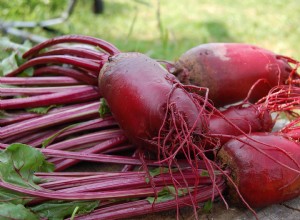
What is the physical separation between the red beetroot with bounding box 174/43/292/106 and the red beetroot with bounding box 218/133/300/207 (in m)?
0.50

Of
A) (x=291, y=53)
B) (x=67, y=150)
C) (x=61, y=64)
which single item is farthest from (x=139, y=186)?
(x=291, y=53)

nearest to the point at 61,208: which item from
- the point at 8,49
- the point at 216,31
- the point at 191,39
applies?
the point at 8,49

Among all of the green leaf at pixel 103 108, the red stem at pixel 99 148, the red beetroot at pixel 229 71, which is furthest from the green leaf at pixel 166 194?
the red beetroot at pixel 229 71

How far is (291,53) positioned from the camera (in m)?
4.94

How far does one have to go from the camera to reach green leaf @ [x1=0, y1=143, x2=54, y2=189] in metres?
1.67

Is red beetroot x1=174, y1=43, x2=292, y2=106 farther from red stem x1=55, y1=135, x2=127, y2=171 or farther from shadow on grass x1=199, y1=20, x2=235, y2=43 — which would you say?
shadow on grass x1=199, y1=20, x2=235, y2=43

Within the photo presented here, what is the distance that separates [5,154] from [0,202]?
0.19 m

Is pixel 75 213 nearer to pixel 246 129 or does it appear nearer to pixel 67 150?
pixel 67 150

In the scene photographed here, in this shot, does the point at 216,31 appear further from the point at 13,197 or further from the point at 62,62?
the point at 13,197

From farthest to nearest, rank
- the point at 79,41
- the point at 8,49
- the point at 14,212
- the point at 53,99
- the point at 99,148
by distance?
the point at 8,49, the point at 79,41, the point at 53,99, the point at 99,148, the point at 14,212

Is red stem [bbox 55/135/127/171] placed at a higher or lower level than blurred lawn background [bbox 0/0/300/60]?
higher

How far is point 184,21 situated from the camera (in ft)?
19.9

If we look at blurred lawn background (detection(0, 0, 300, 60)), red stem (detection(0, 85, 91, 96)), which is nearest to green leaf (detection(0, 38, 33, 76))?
red stem (detection(0, 85, 91, 96))

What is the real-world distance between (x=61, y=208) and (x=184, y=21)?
15.5 ft
